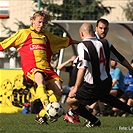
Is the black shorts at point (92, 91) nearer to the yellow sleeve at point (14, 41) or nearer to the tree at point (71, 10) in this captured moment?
the yellow sleeve at point (14, 41)

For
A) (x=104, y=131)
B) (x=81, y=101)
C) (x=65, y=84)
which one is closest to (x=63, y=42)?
(x=81, y=101)

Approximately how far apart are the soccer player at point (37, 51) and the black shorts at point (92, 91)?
0.68 metres

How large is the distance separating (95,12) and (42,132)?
642 inches

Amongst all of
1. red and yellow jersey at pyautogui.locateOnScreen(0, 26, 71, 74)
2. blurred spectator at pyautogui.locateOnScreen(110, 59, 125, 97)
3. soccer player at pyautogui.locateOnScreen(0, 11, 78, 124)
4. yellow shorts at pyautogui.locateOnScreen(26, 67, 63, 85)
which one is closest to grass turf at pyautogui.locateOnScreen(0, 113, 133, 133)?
soccer player at pyautogui.locateOnScreen(0, 11, 78, 124)

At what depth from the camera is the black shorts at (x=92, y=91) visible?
9.83 metres

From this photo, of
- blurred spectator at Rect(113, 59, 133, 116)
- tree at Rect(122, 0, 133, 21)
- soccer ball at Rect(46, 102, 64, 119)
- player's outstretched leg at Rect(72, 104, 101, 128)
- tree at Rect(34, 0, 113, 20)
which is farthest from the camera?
tree at Rect(122, 0, 133, 21)

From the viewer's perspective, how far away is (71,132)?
868cm

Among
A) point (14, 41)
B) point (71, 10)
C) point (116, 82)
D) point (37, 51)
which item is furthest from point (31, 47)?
point (71, 10)

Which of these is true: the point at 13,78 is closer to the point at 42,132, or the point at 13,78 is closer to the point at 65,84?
the point at 65,84

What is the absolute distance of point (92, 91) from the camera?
9836mm

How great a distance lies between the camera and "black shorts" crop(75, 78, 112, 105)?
983cm

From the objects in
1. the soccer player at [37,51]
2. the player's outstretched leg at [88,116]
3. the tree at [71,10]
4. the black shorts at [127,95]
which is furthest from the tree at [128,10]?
the player's outstretched leg at [88,116]

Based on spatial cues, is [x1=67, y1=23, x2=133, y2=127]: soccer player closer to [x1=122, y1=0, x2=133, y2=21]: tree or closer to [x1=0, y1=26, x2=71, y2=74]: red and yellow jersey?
[x1=0, y1=26, x2=71, y2=74]: red and yellow jersey

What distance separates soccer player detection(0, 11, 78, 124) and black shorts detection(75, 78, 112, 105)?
2.22 feet
